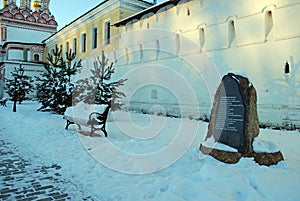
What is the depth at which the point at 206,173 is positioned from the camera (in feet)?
12.2

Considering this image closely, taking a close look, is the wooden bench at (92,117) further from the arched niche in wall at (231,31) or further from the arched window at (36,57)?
the arched window at (36,57)

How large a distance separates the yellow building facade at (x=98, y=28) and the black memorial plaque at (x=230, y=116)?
48.3ft

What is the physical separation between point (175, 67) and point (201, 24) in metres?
2.60

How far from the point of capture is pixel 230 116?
4.54m

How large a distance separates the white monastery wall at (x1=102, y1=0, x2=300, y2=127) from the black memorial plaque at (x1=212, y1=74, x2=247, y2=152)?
→ 5.71 metres

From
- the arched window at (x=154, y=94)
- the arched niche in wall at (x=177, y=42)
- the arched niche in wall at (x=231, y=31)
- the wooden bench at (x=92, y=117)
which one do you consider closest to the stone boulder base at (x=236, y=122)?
the wooden bench at (x=92, y=117)

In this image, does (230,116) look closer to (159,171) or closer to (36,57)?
(159,171)

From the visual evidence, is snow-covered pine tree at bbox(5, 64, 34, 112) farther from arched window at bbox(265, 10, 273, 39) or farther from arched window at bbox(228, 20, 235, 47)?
arched window at bbox(265, 10, 273, 39)

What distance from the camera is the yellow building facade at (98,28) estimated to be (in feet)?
61.3

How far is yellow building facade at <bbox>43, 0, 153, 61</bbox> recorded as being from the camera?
18.7 metres

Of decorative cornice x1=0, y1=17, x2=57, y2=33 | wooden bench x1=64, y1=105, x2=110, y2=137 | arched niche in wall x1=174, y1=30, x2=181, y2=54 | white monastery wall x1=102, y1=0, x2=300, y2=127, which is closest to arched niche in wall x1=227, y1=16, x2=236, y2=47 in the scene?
white monastery wall x1=102, y1=0, x2=300, y2=127

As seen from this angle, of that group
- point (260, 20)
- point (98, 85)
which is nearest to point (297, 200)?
point (260, 20)

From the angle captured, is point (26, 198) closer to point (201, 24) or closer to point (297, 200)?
point (297, 200)

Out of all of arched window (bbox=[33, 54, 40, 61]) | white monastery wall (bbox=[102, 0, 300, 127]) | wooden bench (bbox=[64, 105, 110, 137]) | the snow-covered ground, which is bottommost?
the snow-covered ground
